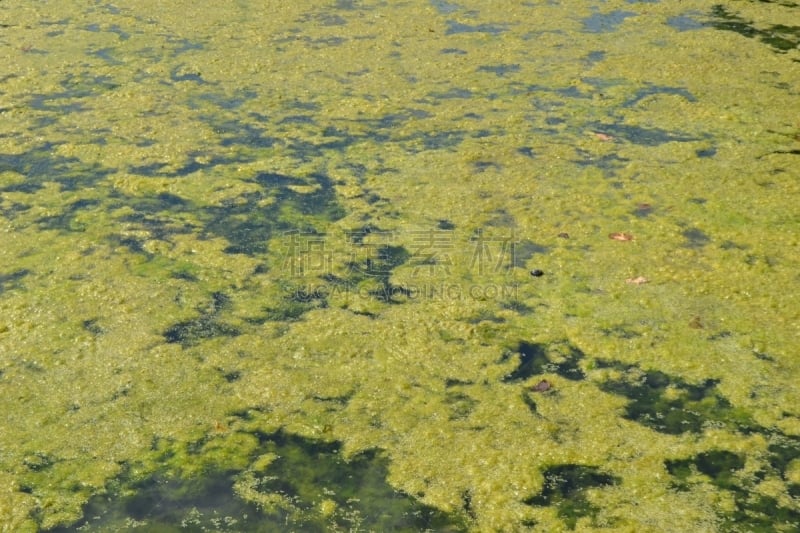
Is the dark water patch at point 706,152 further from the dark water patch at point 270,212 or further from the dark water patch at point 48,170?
the dark water patch at point 48,170

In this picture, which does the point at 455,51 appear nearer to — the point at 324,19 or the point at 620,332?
the point at 324,19

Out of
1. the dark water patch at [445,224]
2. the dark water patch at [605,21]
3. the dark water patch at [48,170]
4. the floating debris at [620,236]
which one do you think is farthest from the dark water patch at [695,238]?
the dark water patch at [605,21]

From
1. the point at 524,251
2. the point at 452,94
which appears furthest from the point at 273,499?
the point at 452,94

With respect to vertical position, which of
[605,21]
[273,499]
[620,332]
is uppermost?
[605,21]

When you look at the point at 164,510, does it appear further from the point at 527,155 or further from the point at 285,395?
the point at 527,155

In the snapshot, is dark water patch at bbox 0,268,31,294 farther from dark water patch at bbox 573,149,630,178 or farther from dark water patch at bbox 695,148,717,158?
dark water patch at bbox 695,148,717,158

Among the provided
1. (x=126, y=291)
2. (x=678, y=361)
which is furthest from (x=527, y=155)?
(x=126, y=291)
